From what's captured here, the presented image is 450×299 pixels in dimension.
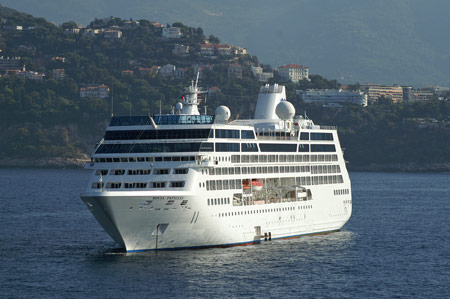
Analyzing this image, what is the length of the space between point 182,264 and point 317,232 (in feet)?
65.6

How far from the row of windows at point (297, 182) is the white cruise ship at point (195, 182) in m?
0.10

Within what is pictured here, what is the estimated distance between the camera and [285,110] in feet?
248

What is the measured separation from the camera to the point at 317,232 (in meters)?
73.8

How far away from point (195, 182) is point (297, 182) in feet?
46.0

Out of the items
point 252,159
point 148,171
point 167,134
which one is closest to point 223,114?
point 252,159

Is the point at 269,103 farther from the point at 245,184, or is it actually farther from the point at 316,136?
the point at 245,184

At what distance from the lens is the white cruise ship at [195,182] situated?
5856 centimetres

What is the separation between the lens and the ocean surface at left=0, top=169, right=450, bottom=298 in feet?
170

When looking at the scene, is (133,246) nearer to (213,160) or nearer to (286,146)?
(213,160)

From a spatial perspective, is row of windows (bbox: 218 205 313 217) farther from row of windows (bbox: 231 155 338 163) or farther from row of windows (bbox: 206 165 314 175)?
row of windows (bbox: 231 155 338 163)

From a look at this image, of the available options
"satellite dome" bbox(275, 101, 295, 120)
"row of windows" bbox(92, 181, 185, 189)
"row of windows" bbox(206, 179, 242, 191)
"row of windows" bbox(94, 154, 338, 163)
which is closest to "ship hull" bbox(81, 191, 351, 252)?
"row of windows" bbox(92, 181, 185, 189)

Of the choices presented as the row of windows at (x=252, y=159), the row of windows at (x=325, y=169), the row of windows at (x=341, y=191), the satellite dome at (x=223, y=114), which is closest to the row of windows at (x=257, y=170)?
the row of windows at (x=252, y=159)

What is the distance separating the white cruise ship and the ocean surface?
4.75 feet

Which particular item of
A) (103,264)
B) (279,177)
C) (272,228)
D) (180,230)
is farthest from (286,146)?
(103,264)
